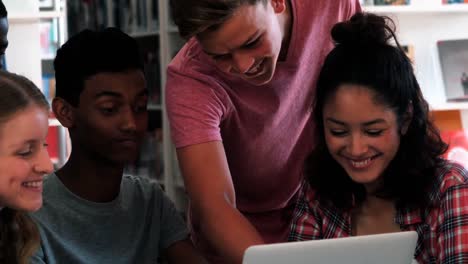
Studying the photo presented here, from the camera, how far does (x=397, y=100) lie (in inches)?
56.5

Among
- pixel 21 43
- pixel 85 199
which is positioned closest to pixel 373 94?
pixel 85 199

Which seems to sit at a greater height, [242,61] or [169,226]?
[242,61]

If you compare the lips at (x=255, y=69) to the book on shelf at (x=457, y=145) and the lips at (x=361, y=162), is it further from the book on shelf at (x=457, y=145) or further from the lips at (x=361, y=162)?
the book on shelf at (x=457, y=145)

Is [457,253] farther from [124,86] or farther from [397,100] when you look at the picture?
[124,86]

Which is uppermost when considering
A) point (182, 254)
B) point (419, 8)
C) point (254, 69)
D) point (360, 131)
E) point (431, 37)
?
point (419, 8)

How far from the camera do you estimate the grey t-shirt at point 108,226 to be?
133cm

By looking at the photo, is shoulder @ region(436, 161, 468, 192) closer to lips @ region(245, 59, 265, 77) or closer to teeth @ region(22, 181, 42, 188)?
lips @ region(245, 59, 265, 77)

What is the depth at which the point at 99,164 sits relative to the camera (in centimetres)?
141

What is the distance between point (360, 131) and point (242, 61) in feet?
0.99

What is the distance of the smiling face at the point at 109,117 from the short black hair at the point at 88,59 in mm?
18

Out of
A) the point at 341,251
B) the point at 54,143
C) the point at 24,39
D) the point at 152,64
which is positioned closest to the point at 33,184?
the point at 341,251

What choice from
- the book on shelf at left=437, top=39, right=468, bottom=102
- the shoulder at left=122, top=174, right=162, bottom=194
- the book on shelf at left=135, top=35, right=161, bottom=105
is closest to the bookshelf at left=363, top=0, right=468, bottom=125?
the book on shelf at left=437, top=39, right=468, bottom=102

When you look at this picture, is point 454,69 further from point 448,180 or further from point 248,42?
point 248,42

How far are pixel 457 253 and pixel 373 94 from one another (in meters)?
0.33
